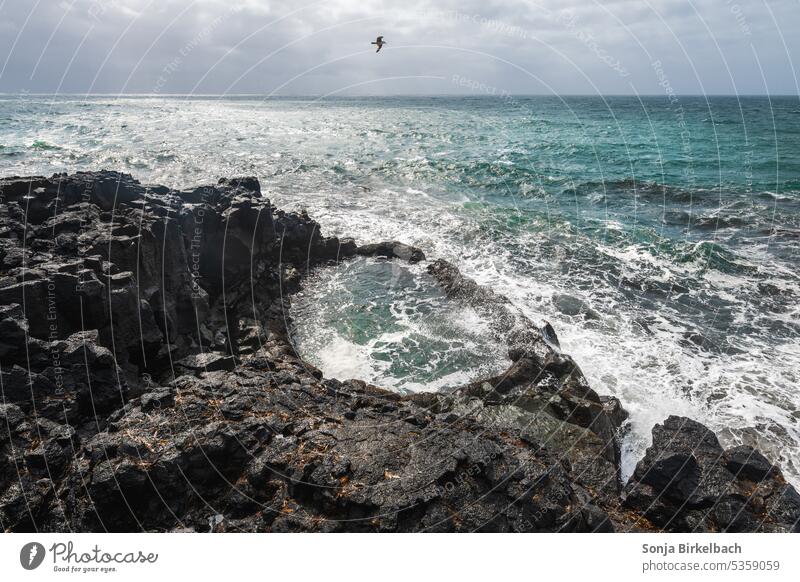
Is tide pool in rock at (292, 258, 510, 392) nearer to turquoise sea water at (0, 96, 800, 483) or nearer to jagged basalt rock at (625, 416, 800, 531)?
turquoise sea water at (0, 96, 800, 483)

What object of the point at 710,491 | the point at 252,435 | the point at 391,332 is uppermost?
the point at 252,435

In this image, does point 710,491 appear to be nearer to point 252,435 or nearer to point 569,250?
point 252,435

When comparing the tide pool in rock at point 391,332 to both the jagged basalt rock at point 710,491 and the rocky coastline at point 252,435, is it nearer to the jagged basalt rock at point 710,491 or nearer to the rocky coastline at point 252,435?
the rocky coastline at point 252,435

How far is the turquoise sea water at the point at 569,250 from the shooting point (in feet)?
44.8

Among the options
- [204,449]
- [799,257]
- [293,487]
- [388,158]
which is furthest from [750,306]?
[388,158]

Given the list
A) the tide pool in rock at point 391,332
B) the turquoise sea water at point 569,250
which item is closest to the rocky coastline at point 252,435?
the tide pool in rock at point 391,332

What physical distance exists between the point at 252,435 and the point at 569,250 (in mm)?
20855

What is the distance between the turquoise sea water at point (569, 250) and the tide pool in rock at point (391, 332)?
0.07m

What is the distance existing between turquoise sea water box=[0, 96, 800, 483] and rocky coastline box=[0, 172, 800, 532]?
2045mm

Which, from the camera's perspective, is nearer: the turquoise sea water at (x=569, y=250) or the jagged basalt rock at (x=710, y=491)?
the jagged basalt rock at (x=710, y=491)

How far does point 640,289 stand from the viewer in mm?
19688

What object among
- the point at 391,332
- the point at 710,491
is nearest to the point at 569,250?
the point at 391,332

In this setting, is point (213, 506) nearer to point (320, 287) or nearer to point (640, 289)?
point (320, 287)

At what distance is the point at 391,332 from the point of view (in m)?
15.6
